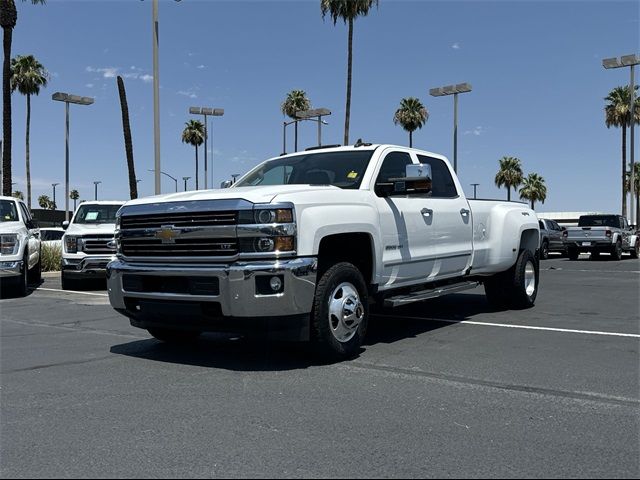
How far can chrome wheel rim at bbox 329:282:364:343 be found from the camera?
5.66m

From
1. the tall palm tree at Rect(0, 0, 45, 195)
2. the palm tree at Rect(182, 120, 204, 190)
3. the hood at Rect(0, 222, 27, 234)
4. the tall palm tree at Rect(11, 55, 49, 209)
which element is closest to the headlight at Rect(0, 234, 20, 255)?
the hood at Rect(0, 222, 27, 234)

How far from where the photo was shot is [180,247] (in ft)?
18.2

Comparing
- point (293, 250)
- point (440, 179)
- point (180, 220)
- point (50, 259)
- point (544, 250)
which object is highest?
point (440, 179)

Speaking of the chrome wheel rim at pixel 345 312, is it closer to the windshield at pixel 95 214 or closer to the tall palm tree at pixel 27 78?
the windshield at pixel 95 214

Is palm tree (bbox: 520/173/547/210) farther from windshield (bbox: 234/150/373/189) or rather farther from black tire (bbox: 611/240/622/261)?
windshield (bbox: 234/150/373/189)

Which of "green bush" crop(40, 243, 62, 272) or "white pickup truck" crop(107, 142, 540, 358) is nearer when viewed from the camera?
"white pickup truck" crop(107, 142, 540, 358)

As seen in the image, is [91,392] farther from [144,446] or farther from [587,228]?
[587,228]

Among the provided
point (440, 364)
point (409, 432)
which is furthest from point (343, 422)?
point (440, 364)

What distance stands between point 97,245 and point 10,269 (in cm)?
223

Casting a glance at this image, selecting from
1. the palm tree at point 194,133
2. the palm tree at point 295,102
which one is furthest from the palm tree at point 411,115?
the palm tree at point 194,133

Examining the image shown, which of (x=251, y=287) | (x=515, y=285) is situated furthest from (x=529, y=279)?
(x=251, y=287)

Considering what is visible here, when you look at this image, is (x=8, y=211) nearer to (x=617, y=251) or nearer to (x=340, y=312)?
(x=340, y=312)

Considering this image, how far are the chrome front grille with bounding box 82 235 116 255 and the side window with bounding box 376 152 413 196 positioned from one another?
8.11 meters

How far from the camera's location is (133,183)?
96.0 ft
